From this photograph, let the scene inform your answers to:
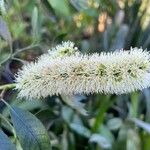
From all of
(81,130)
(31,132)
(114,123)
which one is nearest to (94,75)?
(31,132)

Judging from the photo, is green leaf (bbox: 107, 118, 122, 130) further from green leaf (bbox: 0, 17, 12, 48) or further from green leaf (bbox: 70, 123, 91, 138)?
green leaf (bbox: 0, 17, 12, 48)

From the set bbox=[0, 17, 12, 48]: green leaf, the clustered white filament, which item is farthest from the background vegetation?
the clustered white filament

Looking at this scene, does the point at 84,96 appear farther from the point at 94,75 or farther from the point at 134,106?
the point at 94,75

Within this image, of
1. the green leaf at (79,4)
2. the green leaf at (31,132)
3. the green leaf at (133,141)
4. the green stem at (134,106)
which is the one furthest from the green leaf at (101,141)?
the green leaf at (31,132)

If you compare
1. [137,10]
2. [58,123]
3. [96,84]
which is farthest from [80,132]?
[96,84]

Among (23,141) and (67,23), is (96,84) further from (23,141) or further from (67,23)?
(67,23)

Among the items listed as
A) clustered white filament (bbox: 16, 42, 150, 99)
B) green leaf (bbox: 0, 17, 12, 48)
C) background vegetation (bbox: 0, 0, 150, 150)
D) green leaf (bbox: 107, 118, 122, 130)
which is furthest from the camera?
green leaf (bbox: 107, 118, 122, 130)

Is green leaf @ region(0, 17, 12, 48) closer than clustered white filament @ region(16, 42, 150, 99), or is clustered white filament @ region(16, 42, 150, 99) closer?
clustered white filament @ region(16, 42, 150, 99)
